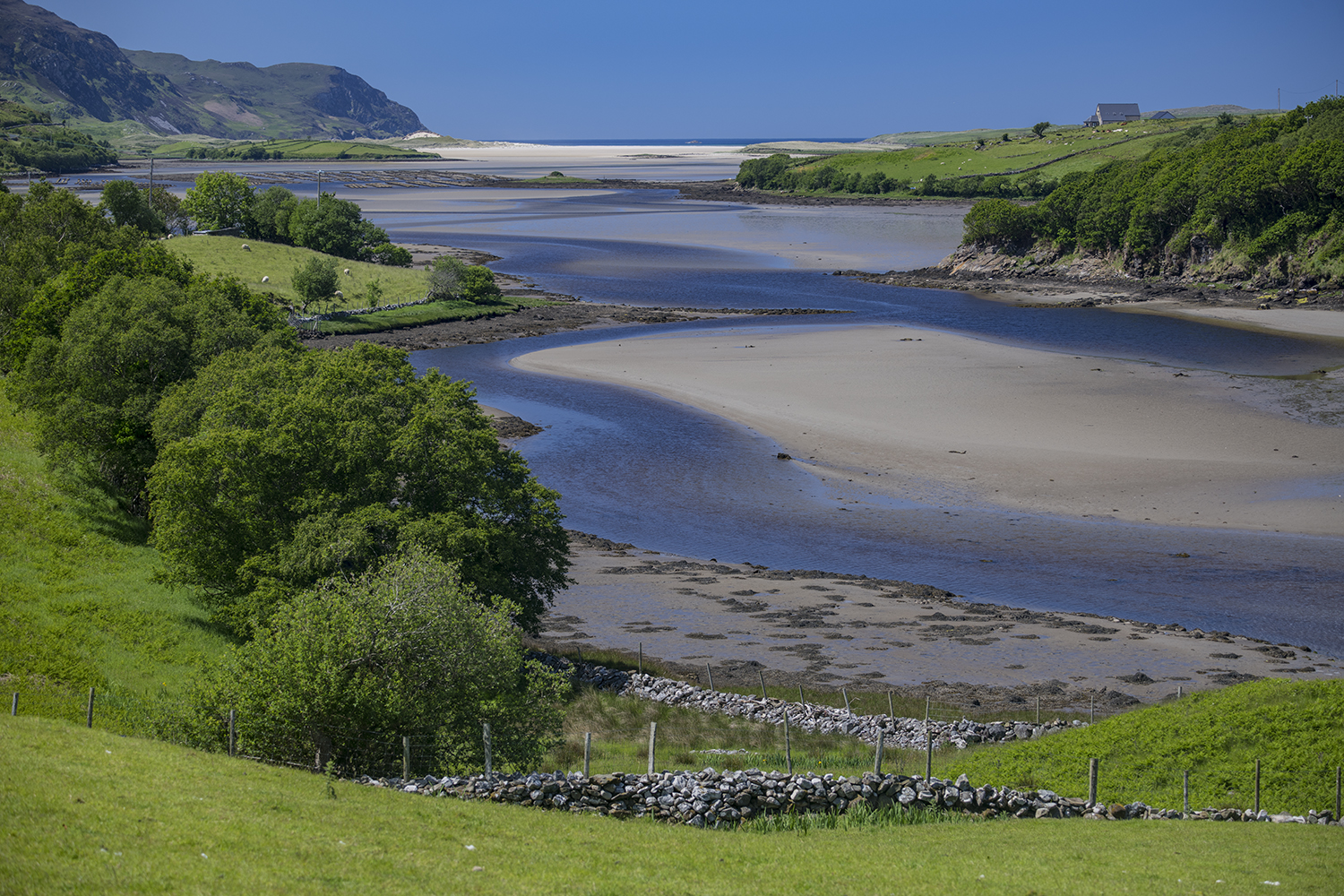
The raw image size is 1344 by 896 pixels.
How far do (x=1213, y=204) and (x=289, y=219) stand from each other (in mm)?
111535

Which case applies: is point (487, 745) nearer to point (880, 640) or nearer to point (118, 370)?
point (880, 640)

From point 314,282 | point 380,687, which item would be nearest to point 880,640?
point 380,687

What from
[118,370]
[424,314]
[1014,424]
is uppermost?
[424,314]

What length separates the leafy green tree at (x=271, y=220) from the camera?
410 feet

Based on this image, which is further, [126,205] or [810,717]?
[126,205]

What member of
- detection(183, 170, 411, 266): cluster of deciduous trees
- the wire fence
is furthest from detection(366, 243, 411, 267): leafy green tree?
the wire fence

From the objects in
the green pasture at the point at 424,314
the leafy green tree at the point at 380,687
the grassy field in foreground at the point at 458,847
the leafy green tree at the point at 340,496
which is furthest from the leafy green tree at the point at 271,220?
the grassy field in foreground at the point at 458,847

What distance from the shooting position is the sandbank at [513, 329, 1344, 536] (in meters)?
52.8

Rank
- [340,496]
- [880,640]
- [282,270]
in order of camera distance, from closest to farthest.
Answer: [340,496], [880,640], [282,270]

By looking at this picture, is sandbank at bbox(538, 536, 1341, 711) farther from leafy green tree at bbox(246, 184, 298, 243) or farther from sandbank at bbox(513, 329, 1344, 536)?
leafy green tree at bbox(246, 184, 298, 243)

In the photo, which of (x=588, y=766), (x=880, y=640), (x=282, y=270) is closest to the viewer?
(x=588, y=766)

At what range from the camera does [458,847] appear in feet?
50.7

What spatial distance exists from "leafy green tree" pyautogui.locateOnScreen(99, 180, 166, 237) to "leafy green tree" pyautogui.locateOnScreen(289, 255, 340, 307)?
16.6 metres

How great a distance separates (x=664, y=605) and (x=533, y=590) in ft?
28.1
